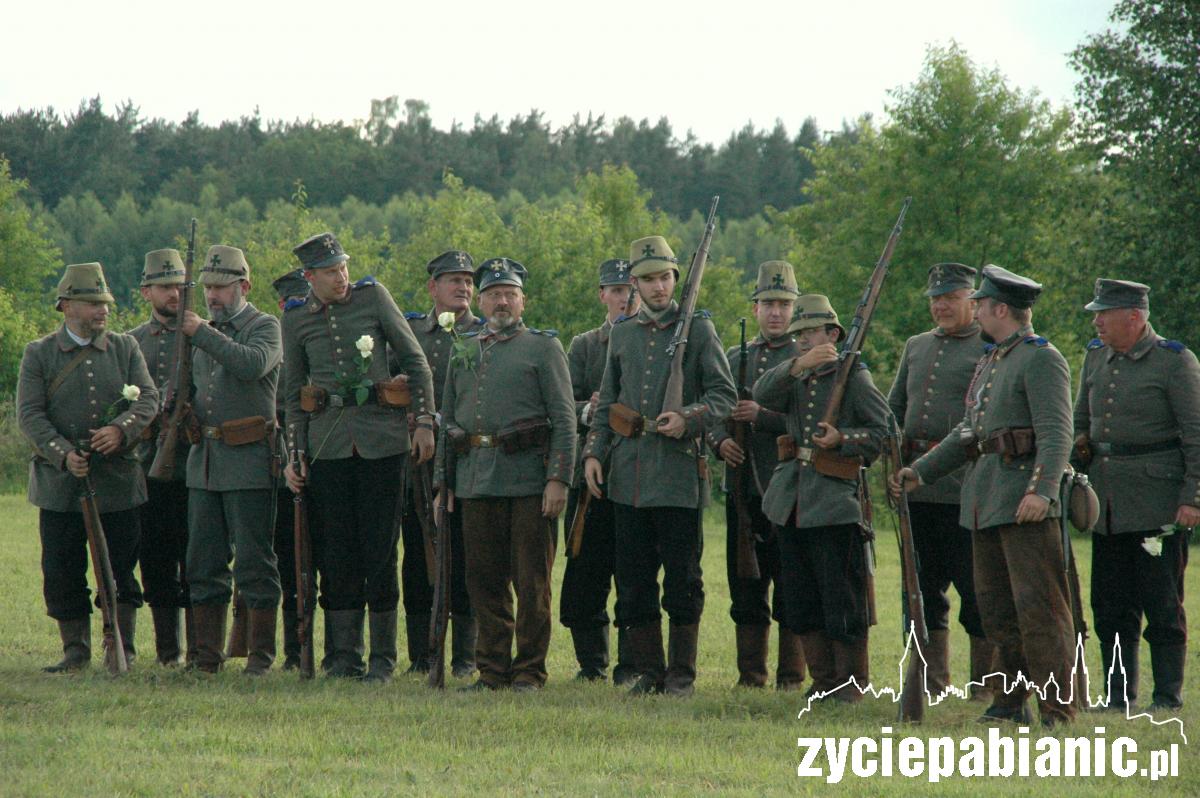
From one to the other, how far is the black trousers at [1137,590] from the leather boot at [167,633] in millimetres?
5837

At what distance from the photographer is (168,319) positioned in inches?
405

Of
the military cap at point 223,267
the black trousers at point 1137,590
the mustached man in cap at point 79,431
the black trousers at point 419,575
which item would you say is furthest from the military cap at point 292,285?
the black trousers at point 1137,590

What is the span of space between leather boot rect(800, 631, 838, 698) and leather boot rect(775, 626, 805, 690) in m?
0.85

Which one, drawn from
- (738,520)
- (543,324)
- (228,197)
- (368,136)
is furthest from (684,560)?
(368,136)

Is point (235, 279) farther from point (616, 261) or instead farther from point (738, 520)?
point (738, 520)

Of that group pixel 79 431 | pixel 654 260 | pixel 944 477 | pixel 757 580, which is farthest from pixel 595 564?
pixel 79 431

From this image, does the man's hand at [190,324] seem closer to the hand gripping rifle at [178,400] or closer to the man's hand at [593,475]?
the hand gripping rifle at [178,400]

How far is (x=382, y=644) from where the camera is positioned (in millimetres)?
9312

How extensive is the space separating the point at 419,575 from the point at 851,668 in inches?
123

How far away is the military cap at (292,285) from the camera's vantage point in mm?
9983

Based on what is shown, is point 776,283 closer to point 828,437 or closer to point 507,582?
point 828,437

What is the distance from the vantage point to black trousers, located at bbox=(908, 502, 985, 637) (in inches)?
356

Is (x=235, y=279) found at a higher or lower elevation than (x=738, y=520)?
higher

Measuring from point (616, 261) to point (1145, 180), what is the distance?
73.9 feet
